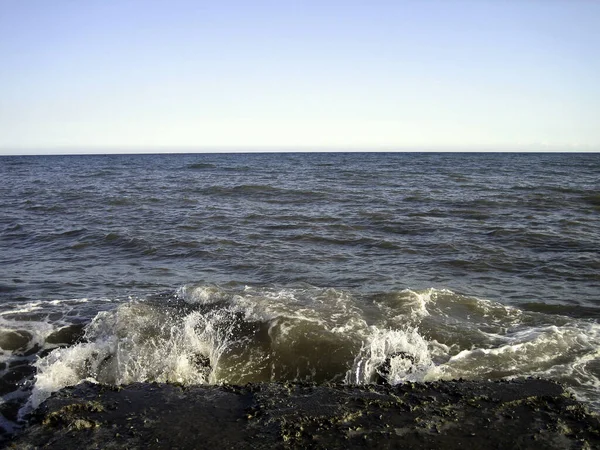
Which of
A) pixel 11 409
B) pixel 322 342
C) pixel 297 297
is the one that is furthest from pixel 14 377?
pixel 297 297

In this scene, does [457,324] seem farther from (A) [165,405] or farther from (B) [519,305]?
(A) [165,405]

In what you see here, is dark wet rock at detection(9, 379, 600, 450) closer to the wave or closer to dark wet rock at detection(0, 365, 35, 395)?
the wave

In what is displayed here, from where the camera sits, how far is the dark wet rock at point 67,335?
6738mm

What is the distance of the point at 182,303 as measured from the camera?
26.4 ft

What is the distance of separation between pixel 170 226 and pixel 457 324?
390 inches

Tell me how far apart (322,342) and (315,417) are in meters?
2.54

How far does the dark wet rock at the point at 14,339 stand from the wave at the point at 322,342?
63cm

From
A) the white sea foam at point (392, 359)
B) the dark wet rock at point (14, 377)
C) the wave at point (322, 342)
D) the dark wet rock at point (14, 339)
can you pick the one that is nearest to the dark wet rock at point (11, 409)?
the wave at point (322, 342)

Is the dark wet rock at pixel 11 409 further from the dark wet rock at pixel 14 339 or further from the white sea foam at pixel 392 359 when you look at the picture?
the white sea foam at pixel 392 359

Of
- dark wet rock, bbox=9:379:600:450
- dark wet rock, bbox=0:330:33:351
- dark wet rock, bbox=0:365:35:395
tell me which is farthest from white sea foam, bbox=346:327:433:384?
dark wet rock, bbox=0:330:33:351

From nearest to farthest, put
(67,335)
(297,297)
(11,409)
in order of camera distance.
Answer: (11,409) → (67,335) → (297,297)

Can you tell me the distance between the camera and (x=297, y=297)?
27.1 ft

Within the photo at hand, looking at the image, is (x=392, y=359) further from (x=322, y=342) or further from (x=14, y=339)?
(x=14, y=339)

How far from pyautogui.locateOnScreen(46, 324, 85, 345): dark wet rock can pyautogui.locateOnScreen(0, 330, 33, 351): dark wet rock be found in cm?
29
